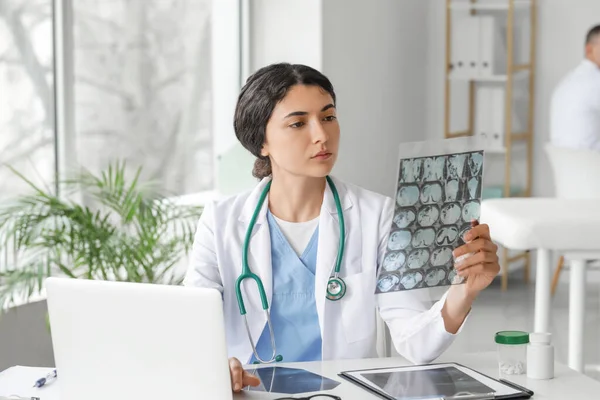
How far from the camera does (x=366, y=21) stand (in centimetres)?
501

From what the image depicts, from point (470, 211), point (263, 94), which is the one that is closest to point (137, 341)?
point (470, 211)

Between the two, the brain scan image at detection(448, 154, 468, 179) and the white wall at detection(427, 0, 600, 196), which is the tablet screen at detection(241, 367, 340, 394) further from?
the white wall at detection(427, 0, 600, 196)

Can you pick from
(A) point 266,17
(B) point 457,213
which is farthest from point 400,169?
(A) point 266,17

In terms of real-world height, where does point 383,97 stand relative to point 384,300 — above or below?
above

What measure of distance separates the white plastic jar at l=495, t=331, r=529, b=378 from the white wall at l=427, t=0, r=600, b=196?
168 inches

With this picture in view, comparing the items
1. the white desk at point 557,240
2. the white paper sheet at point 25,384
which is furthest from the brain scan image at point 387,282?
the white desk at point 557,240

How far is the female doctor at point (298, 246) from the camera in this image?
2.03m

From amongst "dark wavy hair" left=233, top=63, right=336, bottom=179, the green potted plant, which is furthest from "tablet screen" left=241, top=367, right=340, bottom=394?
the green potted plant

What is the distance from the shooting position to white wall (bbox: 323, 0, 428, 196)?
4.73 m

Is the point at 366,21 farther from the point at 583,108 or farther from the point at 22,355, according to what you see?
the point at 22,355

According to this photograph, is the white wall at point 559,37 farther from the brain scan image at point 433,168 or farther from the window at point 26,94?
the brain scan image at point 433,168

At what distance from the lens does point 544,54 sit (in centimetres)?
590

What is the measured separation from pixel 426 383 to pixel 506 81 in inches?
168

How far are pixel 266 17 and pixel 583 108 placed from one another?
1.72 meters
